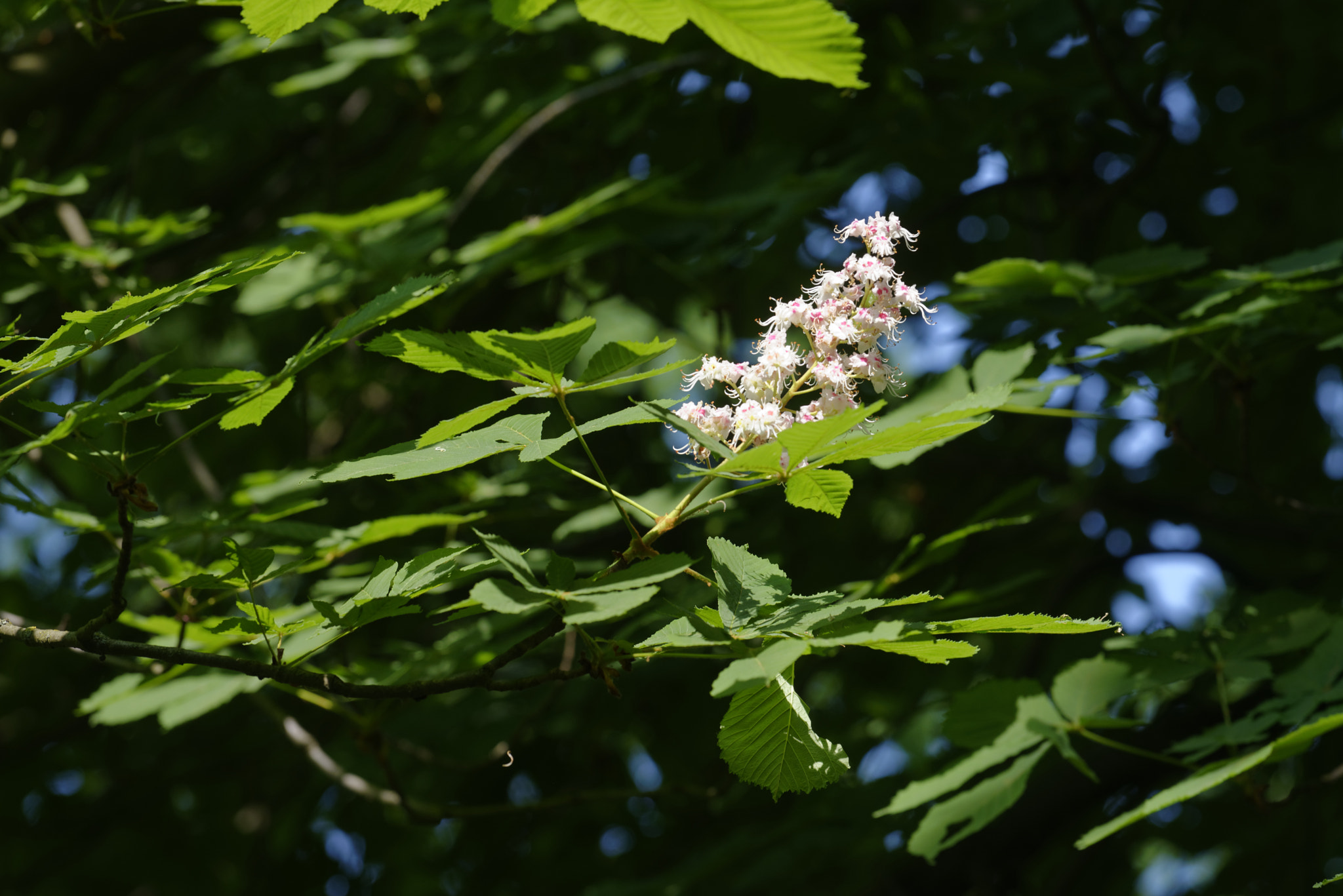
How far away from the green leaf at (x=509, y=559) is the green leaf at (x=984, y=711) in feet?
4.18

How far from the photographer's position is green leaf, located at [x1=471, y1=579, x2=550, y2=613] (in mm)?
1290

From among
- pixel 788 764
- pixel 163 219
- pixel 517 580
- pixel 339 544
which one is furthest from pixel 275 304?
pixel 788 764

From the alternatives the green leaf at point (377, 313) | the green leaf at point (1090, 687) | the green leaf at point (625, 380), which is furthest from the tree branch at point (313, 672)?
the green leaf at point (1090, 687)

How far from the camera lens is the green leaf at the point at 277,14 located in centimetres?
163

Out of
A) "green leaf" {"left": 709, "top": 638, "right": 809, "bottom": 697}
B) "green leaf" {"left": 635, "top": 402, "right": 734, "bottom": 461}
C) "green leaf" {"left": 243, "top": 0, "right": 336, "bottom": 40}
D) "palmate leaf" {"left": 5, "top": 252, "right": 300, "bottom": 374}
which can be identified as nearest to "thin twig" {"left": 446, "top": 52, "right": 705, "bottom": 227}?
"green leaf" {"left": 243, "top": 0, "right": 336, "bottom": 40}

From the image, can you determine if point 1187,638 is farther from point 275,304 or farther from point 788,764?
point 275,304

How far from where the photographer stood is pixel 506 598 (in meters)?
1.33

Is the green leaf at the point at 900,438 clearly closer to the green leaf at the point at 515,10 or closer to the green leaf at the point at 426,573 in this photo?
the green leaf at the point at 426,573

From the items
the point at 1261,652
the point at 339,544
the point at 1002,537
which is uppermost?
the point at 339,544

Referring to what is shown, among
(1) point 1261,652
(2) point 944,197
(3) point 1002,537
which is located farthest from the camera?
(3) point 1002,537

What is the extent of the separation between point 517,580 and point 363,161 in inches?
147

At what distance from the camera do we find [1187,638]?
8.00 ft

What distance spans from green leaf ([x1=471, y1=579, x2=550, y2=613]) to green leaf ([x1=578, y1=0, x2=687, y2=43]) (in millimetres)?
817

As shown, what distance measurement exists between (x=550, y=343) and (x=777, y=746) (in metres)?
0.68
